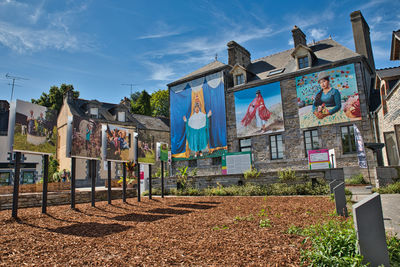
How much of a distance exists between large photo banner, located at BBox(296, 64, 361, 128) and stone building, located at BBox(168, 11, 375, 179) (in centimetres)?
6

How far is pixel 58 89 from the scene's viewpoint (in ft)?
127

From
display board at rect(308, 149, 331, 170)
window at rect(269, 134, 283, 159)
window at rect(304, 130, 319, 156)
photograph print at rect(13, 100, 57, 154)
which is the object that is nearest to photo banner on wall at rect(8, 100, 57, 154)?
photograph print at rect(13, 100, 57, 154)

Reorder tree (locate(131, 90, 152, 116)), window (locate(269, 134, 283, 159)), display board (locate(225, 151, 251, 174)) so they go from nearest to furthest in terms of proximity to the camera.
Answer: display board (locate(225, 151, 251, 174)) < window (locate(269, 134, 283, 159)) < tree (locate(131, 90, 152, 116))

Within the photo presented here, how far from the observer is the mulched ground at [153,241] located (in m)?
3.38

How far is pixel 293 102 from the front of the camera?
19.8 metres

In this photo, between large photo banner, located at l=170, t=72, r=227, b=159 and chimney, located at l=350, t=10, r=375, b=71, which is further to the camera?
large photo banner, located at l=170, t=72, r=227, b=159

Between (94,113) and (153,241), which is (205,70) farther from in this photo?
(153,241)

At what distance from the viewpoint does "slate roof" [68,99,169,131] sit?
29.1 m

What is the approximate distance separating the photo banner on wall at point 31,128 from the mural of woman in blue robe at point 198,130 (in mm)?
16014

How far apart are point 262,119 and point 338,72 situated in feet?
20.1

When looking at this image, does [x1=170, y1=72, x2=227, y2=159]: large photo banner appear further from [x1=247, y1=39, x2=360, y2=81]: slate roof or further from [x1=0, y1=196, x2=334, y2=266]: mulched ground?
[x1=0, y1=196, x2=334, y2=266]: mulched ground

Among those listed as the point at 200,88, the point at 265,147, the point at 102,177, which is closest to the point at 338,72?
the point at 265,147

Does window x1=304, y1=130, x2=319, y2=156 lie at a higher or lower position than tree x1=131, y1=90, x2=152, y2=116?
lower

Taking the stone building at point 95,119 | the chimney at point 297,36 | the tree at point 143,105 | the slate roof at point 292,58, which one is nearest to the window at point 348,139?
the slate roof at point 292,58
